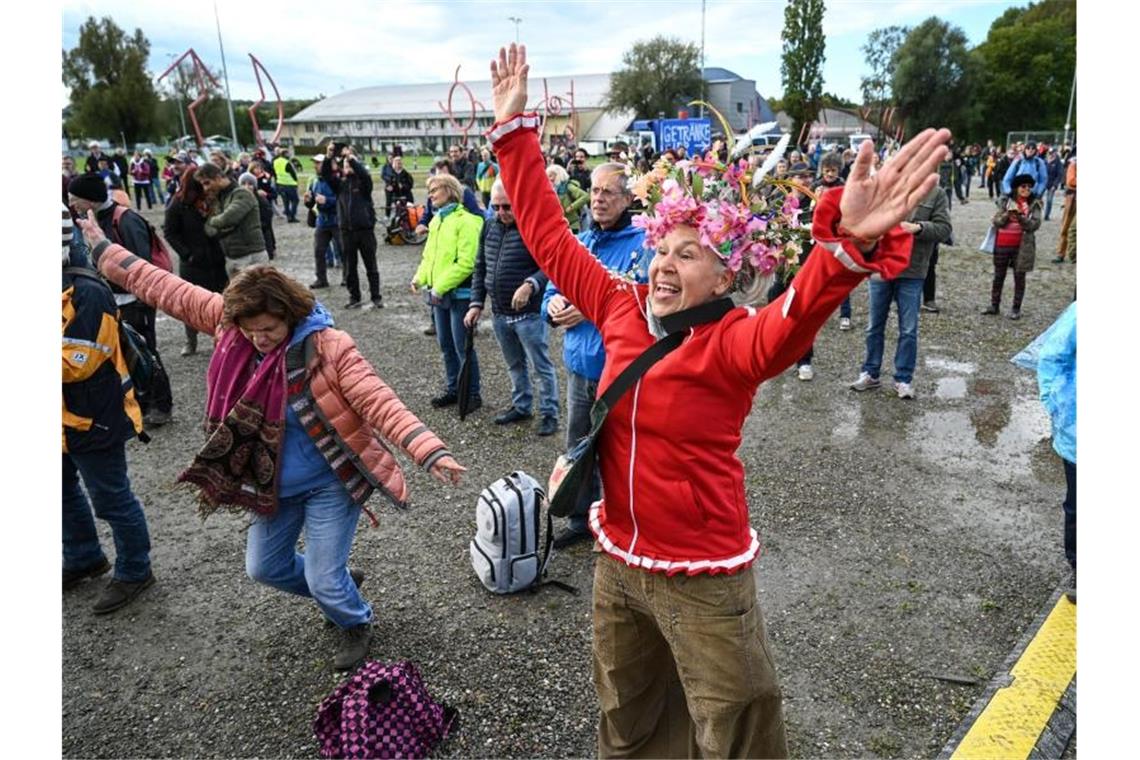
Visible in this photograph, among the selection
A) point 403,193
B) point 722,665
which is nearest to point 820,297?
point 722,665

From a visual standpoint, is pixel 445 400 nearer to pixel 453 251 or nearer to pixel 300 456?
pixel 453 251

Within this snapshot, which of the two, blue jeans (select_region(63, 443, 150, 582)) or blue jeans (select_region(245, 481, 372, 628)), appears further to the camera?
blue jeans (select_region(63, 443, 150, 582))

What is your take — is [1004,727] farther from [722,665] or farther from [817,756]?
[722,665]

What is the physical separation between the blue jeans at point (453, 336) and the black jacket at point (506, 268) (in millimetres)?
641

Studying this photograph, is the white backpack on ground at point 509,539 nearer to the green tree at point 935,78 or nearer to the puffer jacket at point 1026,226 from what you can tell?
the puffer jacket at point 1026,226

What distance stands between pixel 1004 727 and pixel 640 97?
246 ft

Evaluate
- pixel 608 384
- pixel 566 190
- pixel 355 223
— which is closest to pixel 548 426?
pixel 566 190

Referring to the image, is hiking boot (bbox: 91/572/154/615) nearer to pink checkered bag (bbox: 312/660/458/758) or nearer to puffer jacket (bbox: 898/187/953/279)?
pink checkered bag (bbox: 312/660/458/758)

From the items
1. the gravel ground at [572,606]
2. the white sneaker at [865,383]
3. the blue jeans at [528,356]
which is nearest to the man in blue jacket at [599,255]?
the gravel ground at [572,606]

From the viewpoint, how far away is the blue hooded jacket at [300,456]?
3.18m

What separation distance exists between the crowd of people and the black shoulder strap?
0.5 inches

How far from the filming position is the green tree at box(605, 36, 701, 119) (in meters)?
70.8

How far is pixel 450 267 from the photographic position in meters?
6.38

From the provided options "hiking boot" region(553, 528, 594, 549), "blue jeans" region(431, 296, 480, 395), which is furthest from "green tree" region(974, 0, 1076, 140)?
"hiking boot" region(553, 528, 594, 549)
